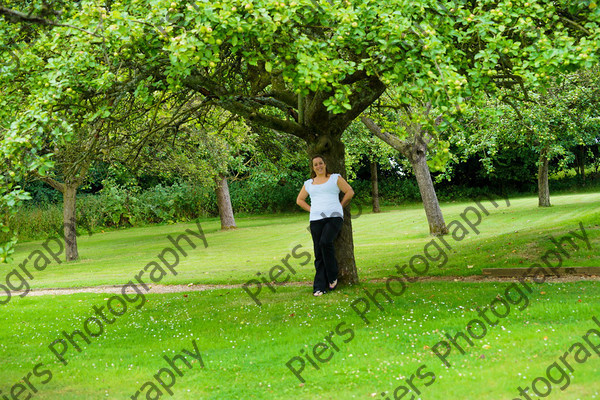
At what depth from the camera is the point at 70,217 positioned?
22.8m

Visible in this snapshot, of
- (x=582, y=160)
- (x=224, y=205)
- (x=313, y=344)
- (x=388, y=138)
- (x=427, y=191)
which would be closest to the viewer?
(x=313, y=344)

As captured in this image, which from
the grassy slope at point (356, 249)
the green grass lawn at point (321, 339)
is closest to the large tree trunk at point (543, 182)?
the grassy slope at point (356, 249)

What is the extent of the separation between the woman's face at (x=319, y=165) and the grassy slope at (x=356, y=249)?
382 cm

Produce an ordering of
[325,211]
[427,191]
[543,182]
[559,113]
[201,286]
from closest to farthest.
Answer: [325,211], [201,286], [559,113], [427,191], [543,182]

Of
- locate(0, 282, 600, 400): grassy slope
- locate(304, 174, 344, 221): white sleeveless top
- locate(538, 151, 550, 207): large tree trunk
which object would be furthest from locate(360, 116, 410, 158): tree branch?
locate(304, 174, 344, 221): white sleeveless top


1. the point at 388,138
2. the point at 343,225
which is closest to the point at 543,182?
the point at 388,138

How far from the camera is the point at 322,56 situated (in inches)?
291

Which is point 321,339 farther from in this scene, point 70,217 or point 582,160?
point 582,160

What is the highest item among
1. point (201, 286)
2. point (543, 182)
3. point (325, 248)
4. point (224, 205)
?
point (224, 205)

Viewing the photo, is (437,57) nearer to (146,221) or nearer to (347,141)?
(347,141)

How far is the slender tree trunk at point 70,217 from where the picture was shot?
73.8 ft

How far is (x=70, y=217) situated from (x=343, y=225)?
614 inches

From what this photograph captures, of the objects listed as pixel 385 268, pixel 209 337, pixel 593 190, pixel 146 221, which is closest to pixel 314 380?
pixel 209 337

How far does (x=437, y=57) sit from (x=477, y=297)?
4.18 m
